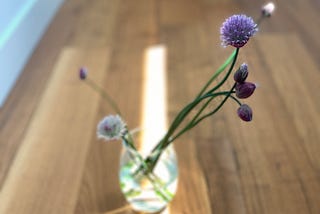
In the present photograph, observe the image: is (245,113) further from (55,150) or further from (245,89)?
(55,150)

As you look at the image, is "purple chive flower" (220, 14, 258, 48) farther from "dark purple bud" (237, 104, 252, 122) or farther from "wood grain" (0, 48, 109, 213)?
"wood grain" (0, 48, 109, 213)

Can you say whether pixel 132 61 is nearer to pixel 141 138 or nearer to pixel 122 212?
pixel 141 138

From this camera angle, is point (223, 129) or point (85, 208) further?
point (223, 129)

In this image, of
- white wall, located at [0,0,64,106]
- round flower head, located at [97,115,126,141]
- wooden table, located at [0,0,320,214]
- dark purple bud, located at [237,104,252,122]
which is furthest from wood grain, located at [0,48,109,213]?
dark purple bud, located at [237,104,252,122]

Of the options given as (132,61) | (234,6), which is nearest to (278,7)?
(234,6)

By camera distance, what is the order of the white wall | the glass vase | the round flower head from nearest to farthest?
the round flower head → the glass vase → the white wall

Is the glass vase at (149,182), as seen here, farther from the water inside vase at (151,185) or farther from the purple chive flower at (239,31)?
the purple chive flower at (239,31)

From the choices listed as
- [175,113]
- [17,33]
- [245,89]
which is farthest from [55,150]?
[245,89]
